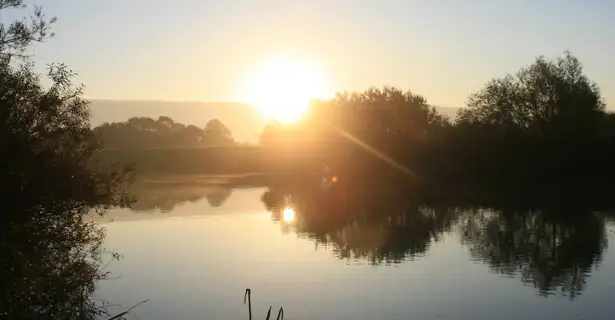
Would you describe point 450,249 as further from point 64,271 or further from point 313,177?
point 313,177

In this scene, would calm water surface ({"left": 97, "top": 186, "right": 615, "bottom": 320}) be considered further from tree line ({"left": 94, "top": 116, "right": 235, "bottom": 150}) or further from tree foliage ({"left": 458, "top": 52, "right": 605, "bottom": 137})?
tree line ({"left": 94, "top": 116, "right": 235, "bottom": 150})

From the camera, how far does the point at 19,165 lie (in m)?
10.6

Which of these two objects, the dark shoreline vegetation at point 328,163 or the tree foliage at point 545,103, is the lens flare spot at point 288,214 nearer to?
the dark shoreline vegetation at point 328,163

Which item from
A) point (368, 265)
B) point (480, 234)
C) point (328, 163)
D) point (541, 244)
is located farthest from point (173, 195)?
point (368, 265)

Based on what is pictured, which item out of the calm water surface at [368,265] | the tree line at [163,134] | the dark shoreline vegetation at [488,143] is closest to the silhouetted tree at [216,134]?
the tree line at [163,134]

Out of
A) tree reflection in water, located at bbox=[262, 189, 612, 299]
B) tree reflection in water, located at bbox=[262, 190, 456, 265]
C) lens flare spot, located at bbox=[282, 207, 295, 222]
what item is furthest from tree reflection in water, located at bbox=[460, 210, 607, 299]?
lens flare spot, located at bbox=[282, 207, 295, 222]

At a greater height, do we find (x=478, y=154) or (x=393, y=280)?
(x=478, y=154)

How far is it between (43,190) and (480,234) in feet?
56.9

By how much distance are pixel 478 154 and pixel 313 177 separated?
13049mm

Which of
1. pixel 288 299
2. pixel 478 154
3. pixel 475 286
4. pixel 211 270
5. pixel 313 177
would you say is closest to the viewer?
pixel 288 299

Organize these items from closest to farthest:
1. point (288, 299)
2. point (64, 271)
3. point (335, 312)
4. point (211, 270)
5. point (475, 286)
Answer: point (64, 271), point (335, 312), point (288, 299), point (475, 286), point (211, 270)

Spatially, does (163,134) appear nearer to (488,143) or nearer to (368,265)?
(488,143)

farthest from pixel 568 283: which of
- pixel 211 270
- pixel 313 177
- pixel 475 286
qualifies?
pixel 313 177

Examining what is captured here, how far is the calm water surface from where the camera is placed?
14.5 metres
